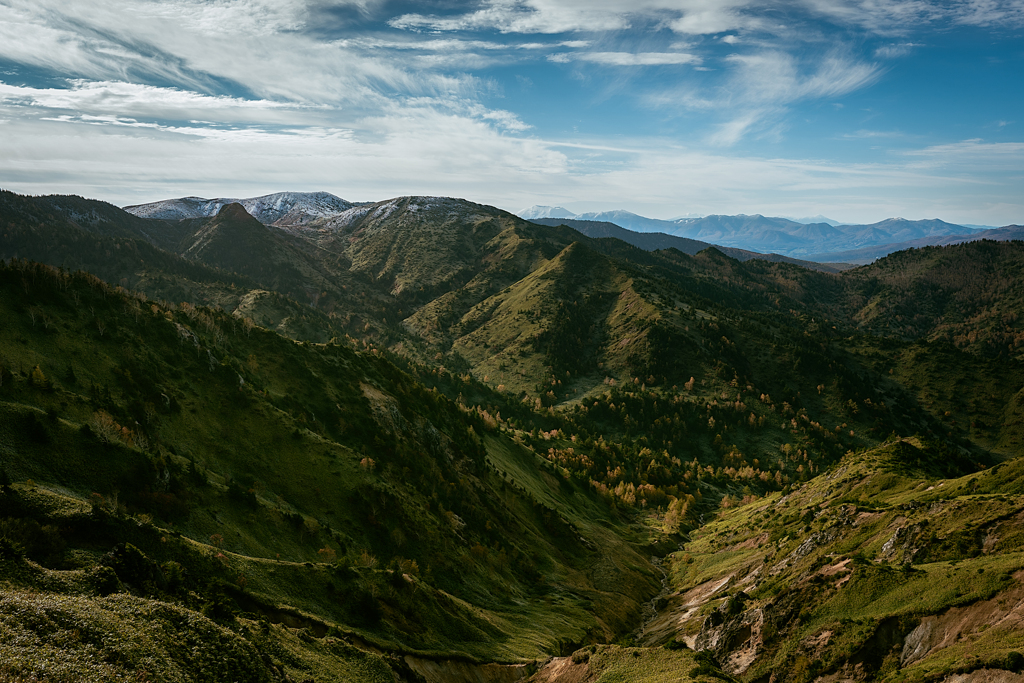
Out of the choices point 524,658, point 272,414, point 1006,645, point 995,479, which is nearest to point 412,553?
point 524,658

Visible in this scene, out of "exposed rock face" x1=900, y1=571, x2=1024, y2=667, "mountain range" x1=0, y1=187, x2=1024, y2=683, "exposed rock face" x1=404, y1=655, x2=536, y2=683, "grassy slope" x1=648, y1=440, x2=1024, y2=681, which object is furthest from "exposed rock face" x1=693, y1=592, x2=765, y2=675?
"exposed rock face" x1=404, y1=655, x2=536, y2=683

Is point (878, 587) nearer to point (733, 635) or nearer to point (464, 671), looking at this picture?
point (733, 635)

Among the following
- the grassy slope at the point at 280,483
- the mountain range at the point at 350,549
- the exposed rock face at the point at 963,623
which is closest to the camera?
the mountain range at the point at 350,549

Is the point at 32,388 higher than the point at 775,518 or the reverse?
higher

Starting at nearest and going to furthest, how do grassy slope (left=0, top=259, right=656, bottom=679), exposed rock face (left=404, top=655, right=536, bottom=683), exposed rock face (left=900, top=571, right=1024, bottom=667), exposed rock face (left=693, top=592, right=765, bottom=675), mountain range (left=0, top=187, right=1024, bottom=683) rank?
mountain range (left=0, top=187, right=1024, bottom=683) → exposed rock face (left=900, top=571, right=1024, bottom=667) → grassy slope (left=0, top=259, right=656, bottom=679) → exposed rock face (left=404, top=655, right=536, bottom=683) → exposed rock face (left=693, top=592, right=765, bottom=675)

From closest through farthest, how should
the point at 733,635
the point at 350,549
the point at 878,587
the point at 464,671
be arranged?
the point at 878,587, the point at 464,671, the point at 733,635, the point at 350,549

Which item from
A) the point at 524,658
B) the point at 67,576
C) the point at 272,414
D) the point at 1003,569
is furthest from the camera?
the point at 272,414

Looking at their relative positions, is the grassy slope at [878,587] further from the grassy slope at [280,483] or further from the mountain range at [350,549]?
the grassy slope at [280,483]

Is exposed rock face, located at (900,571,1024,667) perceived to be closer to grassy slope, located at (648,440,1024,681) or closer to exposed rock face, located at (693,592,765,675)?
grassy slope, located at (648,440,1024,681)

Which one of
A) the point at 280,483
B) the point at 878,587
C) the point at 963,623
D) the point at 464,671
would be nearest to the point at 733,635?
the point at 878,587

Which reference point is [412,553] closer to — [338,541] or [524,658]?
[338,541]

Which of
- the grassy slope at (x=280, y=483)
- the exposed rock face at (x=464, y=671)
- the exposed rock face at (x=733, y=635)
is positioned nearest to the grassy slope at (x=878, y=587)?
the exposed rock face at (x=733, y=635)
